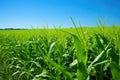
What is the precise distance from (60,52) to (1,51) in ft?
13.1

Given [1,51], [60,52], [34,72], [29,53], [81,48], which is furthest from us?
[1,51]

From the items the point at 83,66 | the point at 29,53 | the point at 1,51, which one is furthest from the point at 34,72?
the point at 1,51

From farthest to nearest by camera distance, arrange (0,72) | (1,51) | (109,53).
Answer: (1,51)
(0,72)
(109,53)

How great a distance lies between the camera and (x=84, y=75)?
1.44 meters

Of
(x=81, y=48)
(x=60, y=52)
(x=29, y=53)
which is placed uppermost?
(x=81, y=48)

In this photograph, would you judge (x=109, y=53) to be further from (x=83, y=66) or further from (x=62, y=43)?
(x=62, y=43)

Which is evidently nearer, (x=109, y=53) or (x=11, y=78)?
(x=109, y=53)

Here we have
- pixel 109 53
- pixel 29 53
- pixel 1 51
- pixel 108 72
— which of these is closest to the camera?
pixel 109 53

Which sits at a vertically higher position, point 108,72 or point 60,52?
point 60,52

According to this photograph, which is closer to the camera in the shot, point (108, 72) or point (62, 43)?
point (108, 72)

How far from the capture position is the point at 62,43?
2.43 metres

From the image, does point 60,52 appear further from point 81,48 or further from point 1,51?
point 1,51

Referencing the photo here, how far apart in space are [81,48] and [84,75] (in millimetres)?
202

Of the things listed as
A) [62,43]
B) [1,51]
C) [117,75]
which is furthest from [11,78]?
[117,75]
